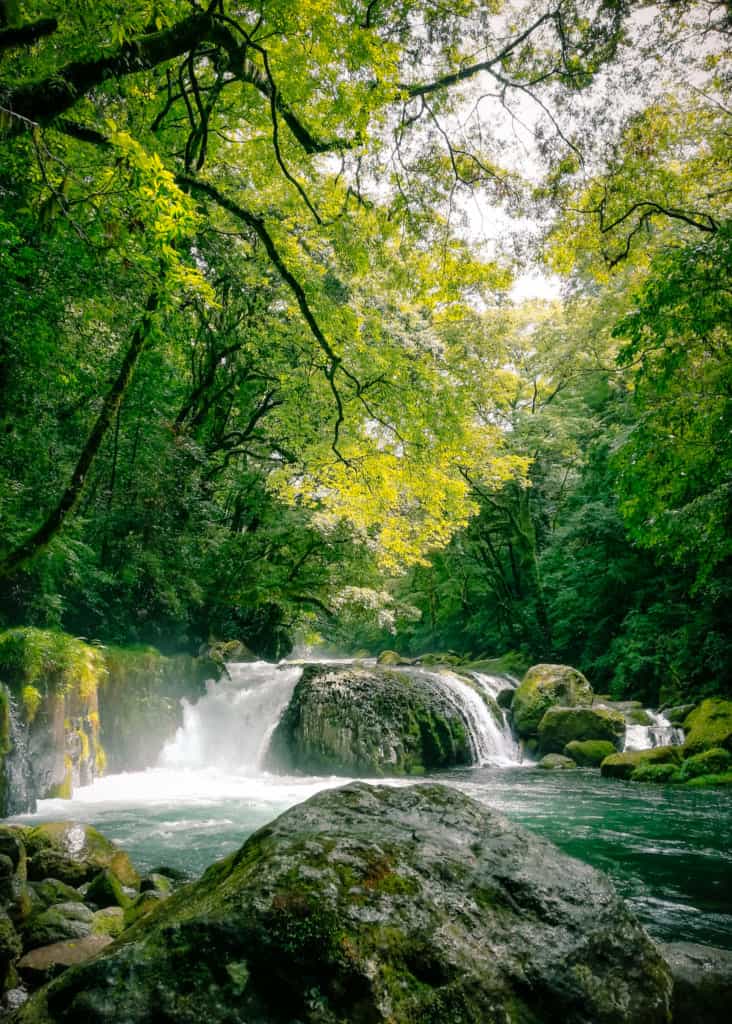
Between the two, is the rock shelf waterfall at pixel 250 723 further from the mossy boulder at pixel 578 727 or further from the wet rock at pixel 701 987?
the wet rock at pixel 701 987

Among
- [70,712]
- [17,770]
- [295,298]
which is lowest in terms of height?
[17,770]

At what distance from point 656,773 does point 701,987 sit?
28.9 ft

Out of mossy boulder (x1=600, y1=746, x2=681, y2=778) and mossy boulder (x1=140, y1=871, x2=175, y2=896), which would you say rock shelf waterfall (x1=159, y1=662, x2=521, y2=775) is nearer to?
mossy boulder (x1=600, y1=746, x2=681, y2=778)

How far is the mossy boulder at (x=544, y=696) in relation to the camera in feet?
46.1

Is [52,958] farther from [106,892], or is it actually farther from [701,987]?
[701,987]

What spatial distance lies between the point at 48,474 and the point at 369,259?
567 cm

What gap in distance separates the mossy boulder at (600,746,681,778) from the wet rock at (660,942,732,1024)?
8610 millimetres

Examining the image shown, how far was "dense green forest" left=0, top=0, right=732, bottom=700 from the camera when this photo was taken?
443 cm

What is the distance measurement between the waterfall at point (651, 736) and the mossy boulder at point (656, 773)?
220 cm

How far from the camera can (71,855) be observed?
499 centimetres

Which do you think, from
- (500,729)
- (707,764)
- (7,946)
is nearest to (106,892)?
(7,946)

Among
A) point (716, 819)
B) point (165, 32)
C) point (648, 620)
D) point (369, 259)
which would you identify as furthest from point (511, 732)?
point (165, 32)

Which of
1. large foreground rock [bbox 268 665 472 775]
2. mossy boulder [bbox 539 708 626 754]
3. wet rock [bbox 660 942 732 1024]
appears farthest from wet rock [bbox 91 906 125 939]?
mossy boulder [bbox 539 708 626 754]

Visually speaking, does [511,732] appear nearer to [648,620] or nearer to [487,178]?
[648,620]
